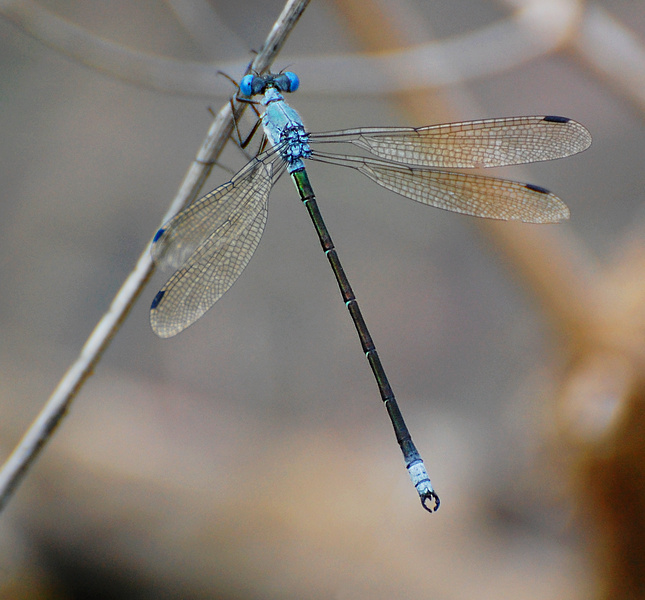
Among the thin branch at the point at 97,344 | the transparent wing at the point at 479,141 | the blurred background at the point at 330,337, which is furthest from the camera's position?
the blurred background at the point at 330,337

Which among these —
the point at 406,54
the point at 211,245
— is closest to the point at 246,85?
the point at 211,245

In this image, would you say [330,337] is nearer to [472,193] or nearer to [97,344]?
[472,193]

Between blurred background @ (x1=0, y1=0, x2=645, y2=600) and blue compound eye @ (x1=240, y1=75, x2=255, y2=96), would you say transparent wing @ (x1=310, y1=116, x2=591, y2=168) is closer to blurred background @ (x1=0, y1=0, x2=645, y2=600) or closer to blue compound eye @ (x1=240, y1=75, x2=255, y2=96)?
blue compound eye @ (x1=240, y1=75, x2=255, y2=96)

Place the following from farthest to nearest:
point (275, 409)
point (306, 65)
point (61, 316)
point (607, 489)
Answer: point (61, 316), point (275, 409), point (306, 65), point (607, 489)

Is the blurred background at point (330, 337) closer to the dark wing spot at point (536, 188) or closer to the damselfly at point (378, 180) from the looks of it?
the damselfly at point (378, 180)

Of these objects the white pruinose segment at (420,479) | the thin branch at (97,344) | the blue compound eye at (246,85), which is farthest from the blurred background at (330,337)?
the thin branch at (97,344)

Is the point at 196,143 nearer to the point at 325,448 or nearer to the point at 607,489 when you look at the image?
the point at 325,448

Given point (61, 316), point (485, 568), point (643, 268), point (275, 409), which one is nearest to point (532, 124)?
point (643, 268)
